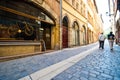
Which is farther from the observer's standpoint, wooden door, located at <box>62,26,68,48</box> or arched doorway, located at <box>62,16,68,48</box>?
arched doorway, located at <box>62,16,68,48</box>

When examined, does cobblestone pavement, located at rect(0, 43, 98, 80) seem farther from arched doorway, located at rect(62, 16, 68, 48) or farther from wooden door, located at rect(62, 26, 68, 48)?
arched doorway, located at rect(62, 16, 68, 48)

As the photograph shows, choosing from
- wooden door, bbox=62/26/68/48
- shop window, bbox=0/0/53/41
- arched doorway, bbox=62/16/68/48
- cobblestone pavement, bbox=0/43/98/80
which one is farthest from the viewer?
arched doorway, bbox=62/16/68/48

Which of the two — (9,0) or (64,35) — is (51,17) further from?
(9,0)

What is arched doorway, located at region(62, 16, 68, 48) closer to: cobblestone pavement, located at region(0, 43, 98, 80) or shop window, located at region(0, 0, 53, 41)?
shop window, located at region(0, 0, 53, 41)

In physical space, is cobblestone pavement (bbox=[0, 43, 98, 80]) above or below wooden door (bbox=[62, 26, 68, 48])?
below

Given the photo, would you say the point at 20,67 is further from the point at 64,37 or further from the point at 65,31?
the point at 65,31

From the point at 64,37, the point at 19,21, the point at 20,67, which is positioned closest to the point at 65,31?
the point at 64,37

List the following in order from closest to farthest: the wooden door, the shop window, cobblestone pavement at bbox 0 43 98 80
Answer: cobblestone pavement at bbox 0 43 98 80 < the shop window < the wooden door

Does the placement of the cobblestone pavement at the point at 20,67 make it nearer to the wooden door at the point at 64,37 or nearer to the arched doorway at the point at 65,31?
the wooden door at the point at 64,37

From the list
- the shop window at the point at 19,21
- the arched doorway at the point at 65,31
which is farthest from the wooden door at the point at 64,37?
the shop window at the point at 19,21

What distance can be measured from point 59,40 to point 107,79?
10.2 m

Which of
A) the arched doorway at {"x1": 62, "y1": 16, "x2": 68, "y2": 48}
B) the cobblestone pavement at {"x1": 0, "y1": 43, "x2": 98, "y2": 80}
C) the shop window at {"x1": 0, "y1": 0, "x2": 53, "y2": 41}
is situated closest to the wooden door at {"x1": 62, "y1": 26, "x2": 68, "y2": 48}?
the arched doorway at {"x1": 62, "y1": 16, "x2": 68, "y2": 48}

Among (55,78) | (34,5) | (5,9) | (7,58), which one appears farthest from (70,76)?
(34,5)

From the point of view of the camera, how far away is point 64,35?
16.9 metres
